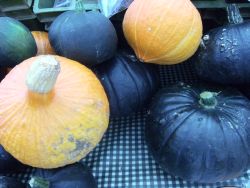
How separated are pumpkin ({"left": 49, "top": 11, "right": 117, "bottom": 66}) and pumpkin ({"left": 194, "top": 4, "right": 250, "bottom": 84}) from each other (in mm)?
270

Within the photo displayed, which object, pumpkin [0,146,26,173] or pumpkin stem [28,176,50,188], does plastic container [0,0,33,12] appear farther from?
pumpkin stem [28,176,50,188]

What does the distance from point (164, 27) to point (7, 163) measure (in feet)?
1.87

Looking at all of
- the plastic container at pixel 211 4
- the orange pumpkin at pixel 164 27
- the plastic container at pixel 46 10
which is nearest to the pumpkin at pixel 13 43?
the plastic container at pixel 46 10

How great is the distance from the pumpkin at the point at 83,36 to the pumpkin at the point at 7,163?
0.32 meters

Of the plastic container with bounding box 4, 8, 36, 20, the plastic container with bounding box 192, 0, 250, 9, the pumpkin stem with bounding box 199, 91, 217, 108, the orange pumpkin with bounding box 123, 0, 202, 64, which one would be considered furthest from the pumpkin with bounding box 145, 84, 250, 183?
→ the plastic container with bounding box 4, 8, 36, 20

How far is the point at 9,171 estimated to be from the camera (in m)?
1.02

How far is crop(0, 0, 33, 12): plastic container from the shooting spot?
3.76 feet

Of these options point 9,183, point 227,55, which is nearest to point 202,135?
point 227,55

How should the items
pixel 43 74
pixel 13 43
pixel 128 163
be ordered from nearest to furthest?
pixel 43 74, pixel 13 43, pixel 128 163

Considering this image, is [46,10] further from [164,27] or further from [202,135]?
[202,135]

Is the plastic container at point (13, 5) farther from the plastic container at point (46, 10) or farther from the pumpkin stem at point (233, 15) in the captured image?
the pumpkin stem at point (233, 15)

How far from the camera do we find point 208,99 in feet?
3.01

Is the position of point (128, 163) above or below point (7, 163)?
below

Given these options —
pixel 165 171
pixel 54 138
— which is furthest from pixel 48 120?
pixel 165 171
